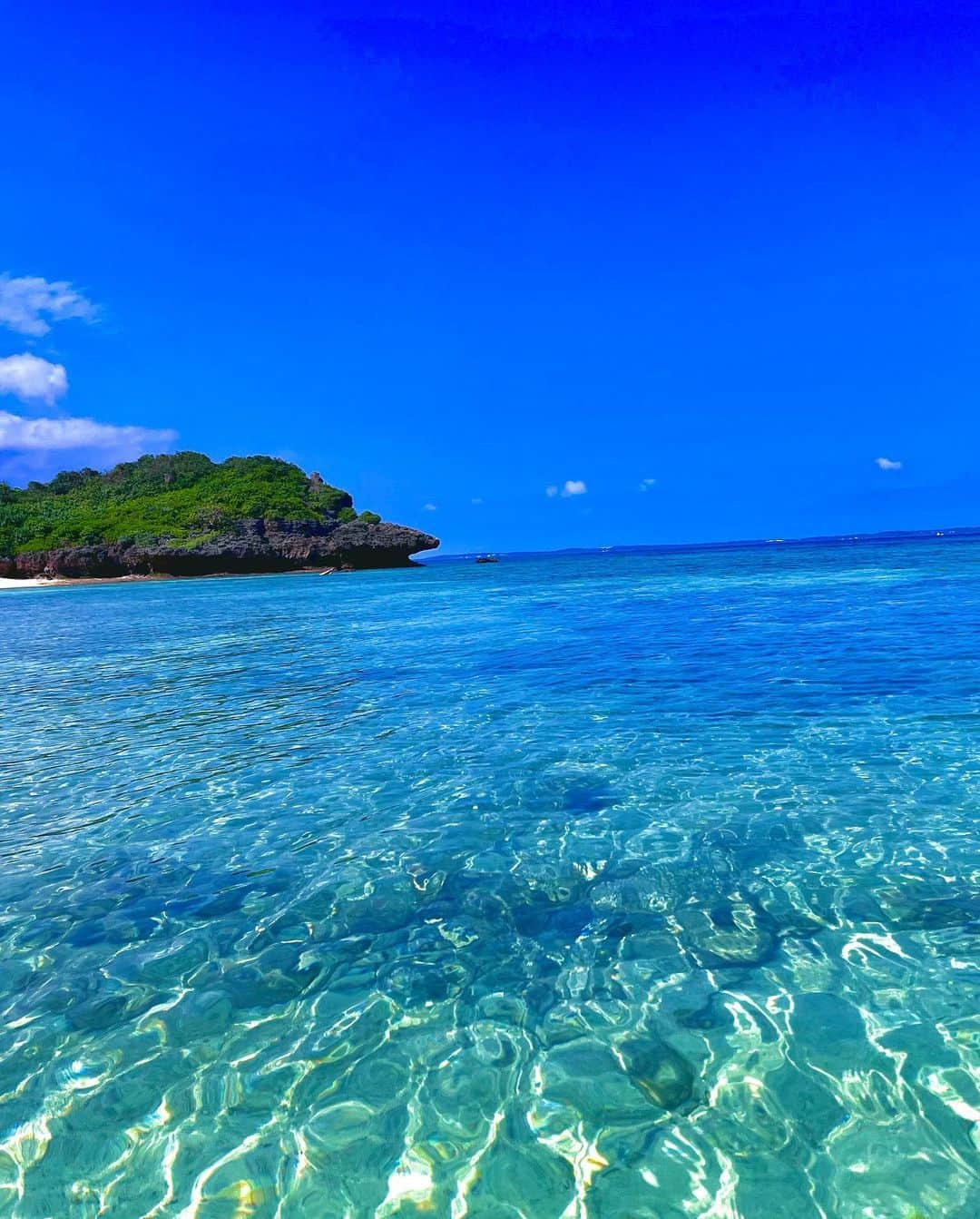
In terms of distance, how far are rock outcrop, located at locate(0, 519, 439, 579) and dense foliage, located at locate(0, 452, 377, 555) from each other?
7.78ft

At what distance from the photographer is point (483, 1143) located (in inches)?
156

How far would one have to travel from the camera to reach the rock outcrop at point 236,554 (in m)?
103

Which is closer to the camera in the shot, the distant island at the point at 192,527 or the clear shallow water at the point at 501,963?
the clear shallow water at the point at 501,963

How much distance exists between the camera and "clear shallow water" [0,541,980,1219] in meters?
3.81

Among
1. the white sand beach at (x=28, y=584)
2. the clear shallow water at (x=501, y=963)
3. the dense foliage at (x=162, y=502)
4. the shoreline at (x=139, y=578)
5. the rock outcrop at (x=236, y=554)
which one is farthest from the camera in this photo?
the dense foliage at (x=162, y=502)

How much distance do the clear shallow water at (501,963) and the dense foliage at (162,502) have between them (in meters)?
104

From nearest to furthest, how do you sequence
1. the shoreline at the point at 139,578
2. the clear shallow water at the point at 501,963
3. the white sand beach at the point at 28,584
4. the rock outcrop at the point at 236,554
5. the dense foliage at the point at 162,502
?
the clear shallow water at the point at 501,963, the white sand beach at the point at 28,584, the shoreline at the point at 139,578, the rock outcrop at the point at 236,554, the dense foliage at the point at 162,502

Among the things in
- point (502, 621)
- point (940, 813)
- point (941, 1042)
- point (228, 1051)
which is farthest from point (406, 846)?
point (502, 621)

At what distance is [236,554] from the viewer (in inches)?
4117

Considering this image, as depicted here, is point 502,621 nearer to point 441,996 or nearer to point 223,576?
point 441,996

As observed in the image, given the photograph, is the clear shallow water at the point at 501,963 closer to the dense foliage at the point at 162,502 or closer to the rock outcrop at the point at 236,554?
the rock outcrop at the point at 236,554

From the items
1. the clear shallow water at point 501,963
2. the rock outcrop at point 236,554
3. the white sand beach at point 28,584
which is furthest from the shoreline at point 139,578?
the clear shallow water at point 501,963

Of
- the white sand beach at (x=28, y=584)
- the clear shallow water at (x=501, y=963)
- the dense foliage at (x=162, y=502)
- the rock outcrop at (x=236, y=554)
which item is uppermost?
the dense foliage at (x=162, y=502)

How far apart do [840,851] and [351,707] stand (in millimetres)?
10022
